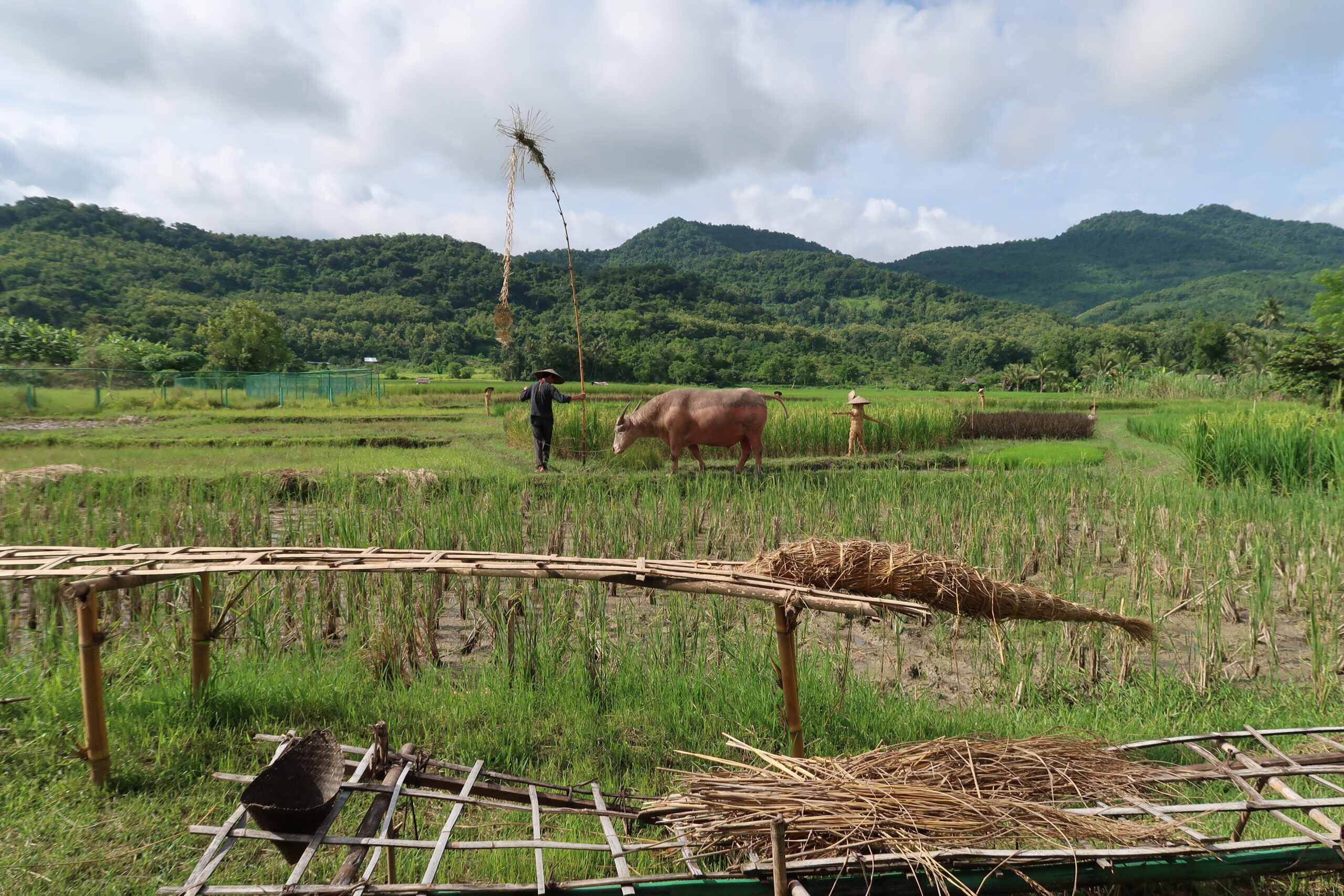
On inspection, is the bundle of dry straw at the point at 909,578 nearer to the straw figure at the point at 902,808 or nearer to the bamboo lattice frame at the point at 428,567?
the bamboo lattice frame at the point at 428,567

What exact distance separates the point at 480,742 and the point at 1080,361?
61.4 m

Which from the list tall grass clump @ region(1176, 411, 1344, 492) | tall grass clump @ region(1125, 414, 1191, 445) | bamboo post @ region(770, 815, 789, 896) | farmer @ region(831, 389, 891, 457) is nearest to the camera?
bamboo post @ region(770, 815, 789, 896)

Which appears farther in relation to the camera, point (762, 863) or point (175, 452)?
point (175, 452)

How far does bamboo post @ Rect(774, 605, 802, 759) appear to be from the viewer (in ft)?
7.38

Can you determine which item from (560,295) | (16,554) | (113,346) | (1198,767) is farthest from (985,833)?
(560,295)

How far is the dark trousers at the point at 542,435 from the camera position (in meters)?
9.65

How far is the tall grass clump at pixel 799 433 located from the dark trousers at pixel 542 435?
1137 millimetres

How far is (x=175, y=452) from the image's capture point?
1009cm

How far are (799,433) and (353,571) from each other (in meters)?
11.3

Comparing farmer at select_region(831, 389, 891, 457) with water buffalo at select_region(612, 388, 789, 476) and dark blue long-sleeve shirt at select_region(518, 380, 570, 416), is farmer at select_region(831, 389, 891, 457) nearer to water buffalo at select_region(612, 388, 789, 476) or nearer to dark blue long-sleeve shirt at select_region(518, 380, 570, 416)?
water buffalo at select_region(612, 388, 789, 476)

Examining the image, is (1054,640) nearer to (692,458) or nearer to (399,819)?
(399,819)

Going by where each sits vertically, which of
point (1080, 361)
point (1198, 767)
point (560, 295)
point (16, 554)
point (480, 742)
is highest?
point (560, 295)

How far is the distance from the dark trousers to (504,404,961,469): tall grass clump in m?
1.14

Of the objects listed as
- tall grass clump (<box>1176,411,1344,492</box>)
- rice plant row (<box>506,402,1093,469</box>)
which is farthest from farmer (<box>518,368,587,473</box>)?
tall grass clump (<box>1176,411,1344,492</box>)
